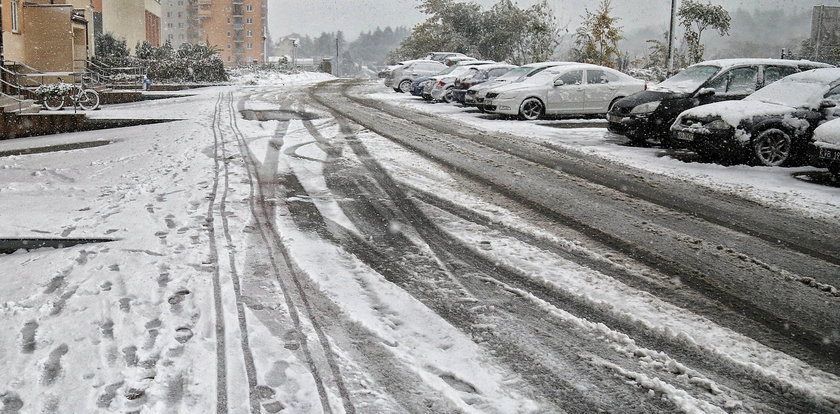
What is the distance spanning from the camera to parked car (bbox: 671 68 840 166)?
1037 centimetres

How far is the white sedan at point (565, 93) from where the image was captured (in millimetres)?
17984

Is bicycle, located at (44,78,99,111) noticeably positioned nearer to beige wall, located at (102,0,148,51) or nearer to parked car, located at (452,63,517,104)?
parked car, located at (452,63,517,104)

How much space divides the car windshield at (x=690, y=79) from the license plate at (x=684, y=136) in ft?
6.83

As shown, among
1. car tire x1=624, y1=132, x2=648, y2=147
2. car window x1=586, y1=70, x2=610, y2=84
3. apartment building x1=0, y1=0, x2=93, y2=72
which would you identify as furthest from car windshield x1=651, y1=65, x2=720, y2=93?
apartment building x1=0, y1=0, x2=93, y2=72

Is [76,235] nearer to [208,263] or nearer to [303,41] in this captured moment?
[208,263]

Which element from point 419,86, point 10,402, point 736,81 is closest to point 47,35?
point 419,86

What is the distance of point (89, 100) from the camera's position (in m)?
20.0

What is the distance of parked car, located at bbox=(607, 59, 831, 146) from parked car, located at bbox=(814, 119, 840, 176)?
→ 3.38m

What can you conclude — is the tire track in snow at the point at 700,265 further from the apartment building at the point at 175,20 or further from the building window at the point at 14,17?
the apartment building at the point at 175,20

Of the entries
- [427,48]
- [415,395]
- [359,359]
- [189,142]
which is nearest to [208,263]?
[359,359]

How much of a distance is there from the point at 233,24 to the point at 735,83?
3902 inches

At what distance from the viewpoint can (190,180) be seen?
8.47m

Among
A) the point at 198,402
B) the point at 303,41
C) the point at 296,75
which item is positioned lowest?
the point at 198,402

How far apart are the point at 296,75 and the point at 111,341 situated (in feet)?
156
